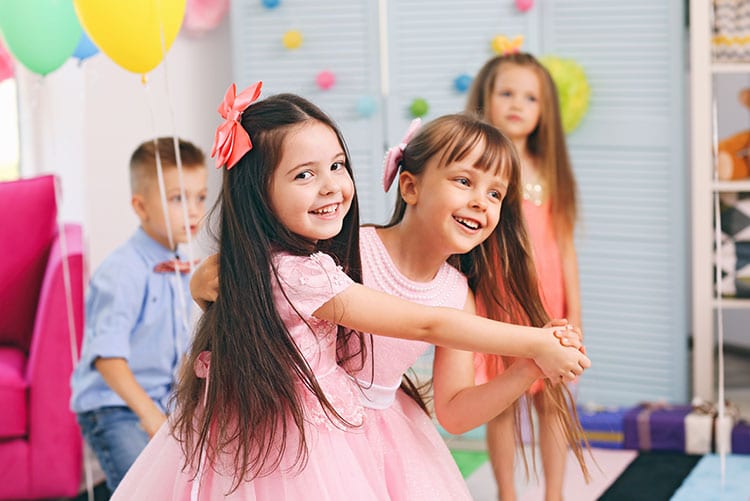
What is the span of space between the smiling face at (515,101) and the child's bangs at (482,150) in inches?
37.1

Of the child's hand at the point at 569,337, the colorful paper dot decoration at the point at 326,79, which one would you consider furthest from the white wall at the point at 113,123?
the child's hand at the point at 569,337

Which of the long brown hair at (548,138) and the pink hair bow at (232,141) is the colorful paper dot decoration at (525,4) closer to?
the long brown hair at (548,138)

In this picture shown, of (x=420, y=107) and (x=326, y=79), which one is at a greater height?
(x=326, y=79)

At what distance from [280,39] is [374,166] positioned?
53 centimetres

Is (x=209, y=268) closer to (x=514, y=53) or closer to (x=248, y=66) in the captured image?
(x=514, y=53)

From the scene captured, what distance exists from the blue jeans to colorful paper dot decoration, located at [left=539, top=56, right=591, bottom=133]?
1.64 metres

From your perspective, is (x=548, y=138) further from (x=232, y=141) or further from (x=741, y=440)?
(x=232, y=141)

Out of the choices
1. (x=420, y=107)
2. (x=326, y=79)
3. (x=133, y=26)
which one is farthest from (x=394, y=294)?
(x=326, y=79)

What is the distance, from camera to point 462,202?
69.1 inches

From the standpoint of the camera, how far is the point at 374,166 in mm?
3662

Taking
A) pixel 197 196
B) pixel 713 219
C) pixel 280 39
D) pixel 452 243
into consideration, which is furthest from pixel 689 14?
pixel 452 243

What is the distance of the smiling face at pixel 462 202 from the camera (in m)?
1.76

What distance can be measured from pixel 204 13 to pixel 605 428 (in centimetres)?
190

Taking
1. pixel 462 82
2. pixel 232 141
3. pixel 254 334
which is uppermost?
pixel 462 82
